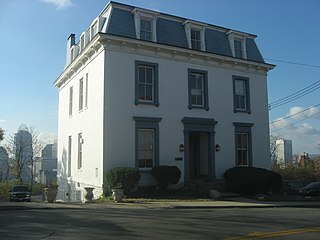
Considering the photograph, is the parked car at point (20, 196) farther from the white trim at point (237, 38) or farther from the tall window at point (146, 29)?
the white trim at point (237, 38)

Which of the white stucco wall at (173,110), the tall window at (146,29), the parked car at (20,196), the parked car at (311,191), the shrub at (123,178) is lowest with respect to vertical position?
the parked car at (20,196)

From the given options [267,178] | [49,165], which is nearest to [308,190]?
[267,178]

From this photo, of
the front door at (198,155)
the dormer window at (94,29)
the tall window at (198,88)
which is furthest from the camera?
the front door at (198,155)

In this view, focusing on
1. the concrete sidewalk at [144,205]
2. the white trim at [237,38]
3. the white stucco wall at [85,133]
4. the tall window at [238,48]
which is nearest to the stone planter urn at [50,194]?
the concrete sidewalk at [144,205]

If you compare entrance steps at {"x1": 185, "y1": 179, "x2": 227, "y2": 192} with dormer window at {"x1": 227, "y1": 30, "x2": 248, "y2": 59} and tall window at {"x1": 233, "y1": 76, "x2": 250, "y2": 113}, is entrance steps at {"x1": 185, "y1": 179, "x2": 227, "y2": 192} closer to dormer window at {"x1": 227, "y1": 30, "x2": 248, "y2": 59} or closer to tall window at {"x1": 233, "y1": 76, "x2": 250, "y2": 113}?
tall window at {"x1": 233, "y1": 76, "x2": 250, "y2": 113}

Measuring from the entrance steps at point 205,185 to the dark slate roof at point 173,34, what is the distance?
27.9 feet

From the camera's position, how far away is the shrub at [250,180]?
23625mm

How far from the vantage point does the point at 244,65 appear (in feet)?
90.4

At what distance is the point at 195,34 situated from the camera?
26172 millimetres

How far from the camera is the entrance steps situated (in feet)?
76.8

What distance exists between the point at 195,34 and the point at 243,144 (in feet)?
27.1

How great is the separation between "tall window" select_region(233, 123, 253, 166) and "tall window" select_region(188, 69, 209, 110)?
9.79 feet

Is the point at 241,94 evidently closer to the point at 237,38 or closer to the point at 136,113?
the point at 237,38

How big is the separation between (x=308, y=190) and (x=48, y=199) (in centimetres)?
1718
